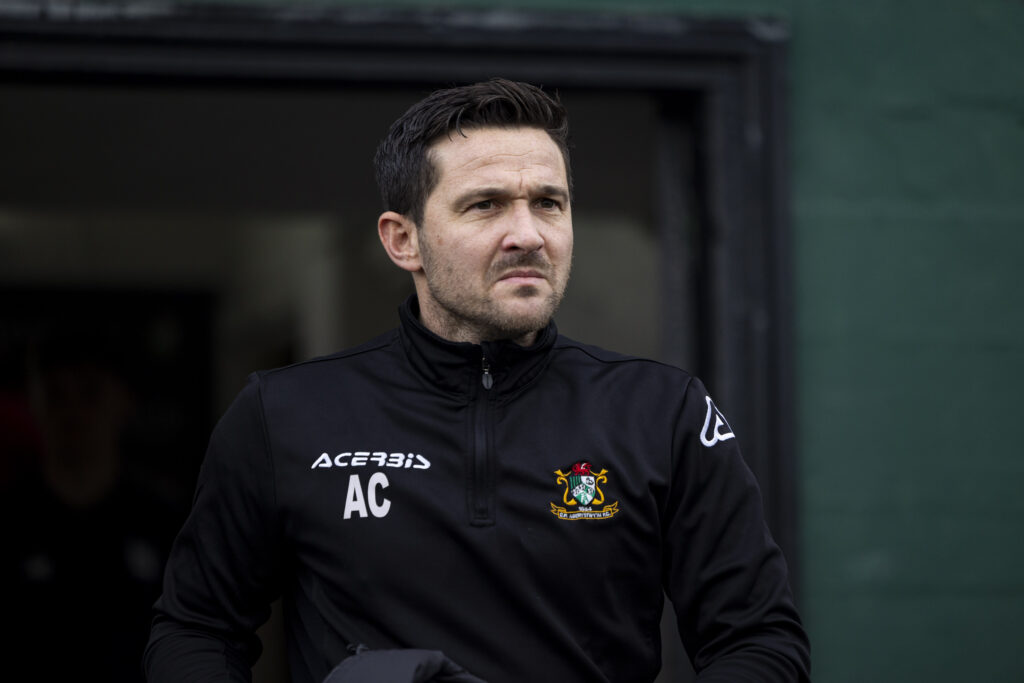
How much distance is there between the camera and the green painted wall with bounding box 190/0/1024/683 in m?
3.27

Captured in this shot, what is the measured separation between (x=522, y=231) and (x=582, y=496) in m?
0.43

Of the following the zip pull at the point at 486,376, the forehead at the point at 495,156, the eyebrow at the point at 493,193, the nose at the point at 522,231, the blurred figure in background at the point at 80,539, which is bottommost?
the blurred figure in background at the point at 80,539

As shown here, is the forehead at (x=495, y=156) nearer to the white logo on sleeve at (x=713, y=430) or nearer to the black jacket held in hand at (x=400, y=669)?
the white logo on sleeve at (x=713, y=430)

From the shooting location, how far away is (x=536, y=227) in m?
1.87

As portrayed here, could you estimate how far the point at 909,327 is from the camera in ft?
10.9

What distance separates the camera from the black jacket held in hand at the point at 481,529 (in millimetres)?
1731

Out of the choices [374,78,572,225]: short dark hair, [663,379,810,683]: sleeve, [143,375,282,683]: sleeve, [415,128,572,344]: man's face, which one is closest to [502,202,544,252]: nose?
[415,128,572,344]: man's face

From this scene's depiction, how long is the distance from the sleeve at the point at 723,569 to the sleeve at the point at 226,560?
64 centimetres

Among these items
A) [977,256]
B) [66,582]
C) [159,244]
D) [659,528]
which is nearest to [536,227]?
[659,528]

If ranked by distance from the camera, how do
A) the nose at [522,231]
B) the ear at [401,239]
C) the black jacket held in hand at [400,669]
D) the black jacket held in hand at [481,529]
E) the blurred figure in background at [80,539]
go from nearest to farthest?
the black jacket held in hand at [400,669] → the black jacket held in hand at [481,529] → the nose at [522,231] → the ear at [401,239] → the blurred figure in background at [80,539]

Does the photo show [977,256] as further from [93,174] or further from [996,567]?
[93,174]

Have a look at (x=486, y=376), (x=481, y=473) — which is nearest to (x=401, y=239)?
(x=486, y=376)

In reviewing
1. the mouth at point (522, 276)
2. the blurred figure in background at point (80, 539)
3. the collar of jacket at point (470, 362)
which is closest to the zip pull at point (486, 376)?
the collar of jacket at point (470, 362)

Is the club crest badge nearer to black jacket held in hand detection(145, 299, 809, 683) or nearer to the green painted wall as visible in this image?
black jacket held in hand detection(145, 299, 809, 683)
